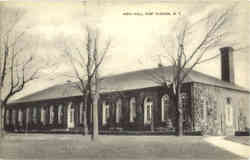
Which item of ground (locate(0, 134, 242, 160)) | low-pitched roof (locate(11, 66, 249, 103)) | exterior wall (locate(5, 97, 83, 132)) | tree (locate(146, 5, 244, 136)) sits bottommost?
ground (locate(0, 134, 242, 160))

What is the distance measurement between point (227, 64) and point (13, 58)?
36.4 ft

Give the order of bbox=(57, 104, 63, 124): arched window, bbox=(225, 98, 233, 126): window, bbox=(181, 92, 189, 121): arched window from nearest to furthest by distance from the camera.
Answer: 1. bbox=(181, 92, 189, 121): arched window
2. bbox=(225, 98, 233, 126): window
3. bbox=(57, 104, 63, 124): arched window

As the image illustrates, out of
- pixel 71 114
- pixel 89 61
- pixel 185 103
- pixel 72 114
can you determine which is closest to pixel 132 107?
pixel 185 103

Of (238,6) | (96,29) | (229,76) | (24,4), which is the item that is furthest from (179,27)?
(24,4)

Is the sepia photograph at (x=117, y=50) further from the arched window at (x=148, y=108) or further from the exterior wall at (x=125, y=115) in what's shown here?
the arched window at (x=148, y=108)

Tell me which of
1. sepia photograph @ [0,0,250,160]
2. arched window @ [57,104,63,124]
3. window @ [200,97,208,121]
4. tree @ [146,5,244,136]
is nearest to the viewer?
sepia photograph @ [0,0,250,160]

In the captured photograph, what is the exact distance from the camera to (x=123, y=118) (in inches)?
1081

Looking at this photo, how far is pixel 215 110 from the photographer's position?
870 inches

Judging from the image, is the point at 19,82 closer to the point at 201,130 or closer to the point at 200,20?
the point at 200,20

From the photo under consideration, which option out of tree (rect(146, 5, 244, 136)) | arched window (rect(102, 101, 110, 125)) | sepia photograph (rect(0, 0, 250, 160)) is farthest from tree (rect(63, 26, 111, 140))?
arched window (rect(102, 101, 110, 125))

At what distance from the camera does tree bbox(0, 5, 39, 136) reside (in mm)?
15867

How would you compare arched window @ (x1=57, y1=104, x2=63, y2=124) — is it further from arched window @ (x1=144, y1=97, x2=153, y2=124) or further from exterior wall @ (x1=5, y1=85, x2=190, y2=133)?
arched window @ (x1=144, y1=97, x2=153, y2=124)

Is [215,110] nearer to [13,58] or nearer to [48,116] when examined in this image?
[13,58]

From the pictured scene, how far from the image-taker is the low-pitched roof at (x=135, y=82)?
1995 cm
